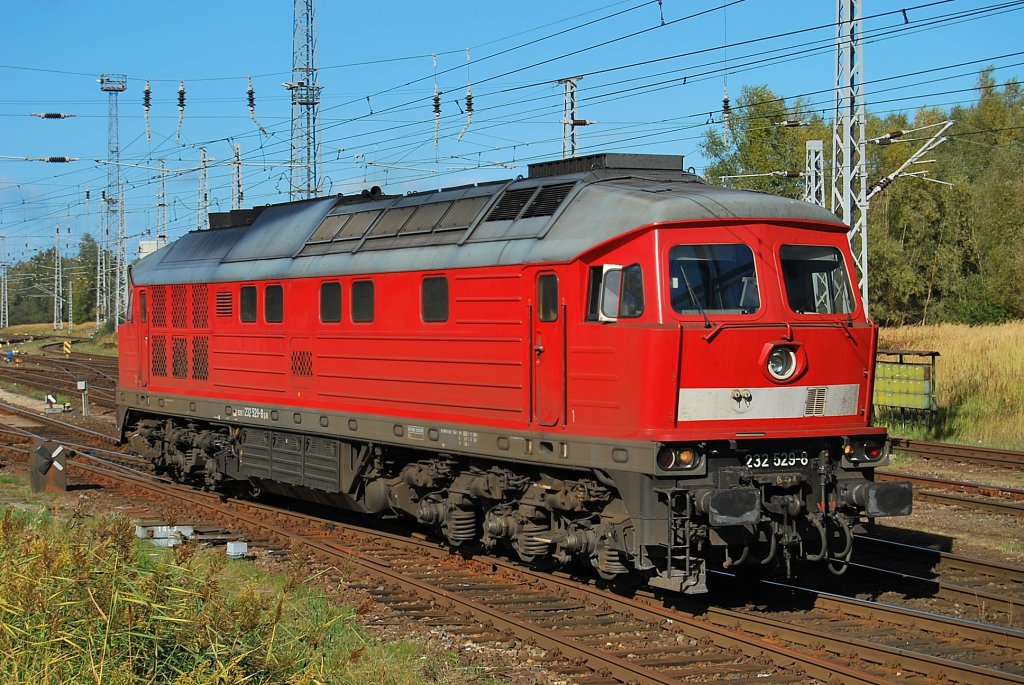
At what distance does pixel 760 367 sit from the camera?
1019 cm

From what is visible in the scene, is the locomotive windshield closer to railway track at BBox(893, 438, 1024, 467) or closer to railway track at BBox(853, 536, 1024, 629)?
railway track at BBox(853, 536, 1024, 629)

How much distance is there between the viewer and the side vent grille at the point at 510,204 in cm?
1204

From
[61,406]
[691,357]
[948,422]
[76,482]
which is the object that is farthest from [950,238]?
[691,357]

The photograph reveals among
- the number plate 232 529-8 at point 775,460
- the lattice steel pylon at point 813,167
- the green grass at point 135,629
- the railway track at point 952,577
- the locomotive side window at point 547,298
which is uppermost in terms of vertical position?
the lattice steel pylon at point 813,167

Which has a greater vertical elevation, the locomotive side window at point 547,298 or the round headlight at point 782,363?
the locomotive side window at point 547,298

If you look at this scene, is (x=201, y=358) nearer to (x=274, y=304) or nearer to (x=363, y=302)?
(x=274, y=304)

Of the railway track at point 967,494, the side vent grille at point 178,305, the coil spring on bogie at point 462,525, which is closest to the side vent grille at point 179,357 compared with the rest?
the side vent grille at point 178,305

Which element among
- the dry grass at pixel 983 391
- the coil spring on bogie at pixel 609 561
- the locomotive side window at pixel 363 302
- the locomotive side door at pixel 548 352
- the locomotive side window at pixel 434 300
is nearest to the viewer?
the coil spring on bogie at pixel 609 561

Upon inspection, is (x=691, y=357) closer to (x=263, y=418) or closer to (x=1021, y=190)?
(x=263, y=418)

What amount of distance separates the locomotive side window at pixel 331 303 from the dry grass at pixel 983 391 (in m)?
15.4

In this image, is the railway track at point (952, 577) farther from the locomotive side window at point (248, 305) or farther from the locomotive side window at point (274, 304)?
the locomotive side window at point (248, 305)

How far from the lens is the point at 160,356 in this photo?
61.6ft

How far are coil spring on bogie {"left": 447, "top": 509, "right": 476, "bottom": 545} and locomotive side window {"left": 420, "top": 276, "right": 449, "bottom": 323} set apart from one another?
215 centimetres

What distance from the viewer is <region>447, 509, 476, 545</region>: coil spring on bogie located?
498 inches
